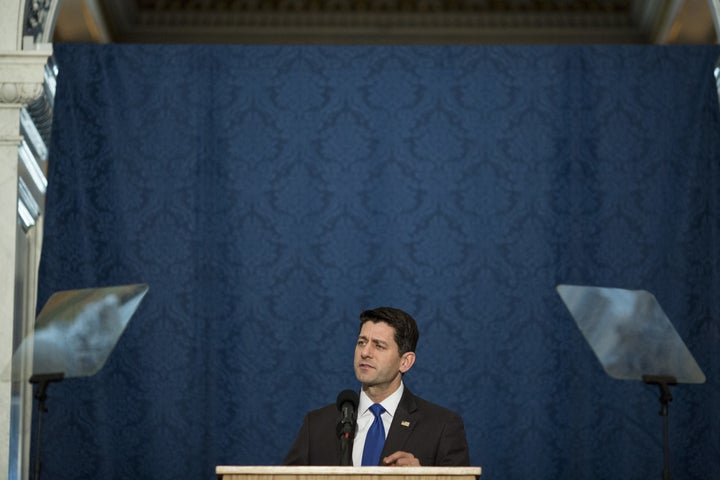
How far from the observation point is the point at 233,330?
6.47m

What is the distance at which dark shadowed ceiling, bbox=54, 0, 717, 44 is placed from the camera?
26.8ft

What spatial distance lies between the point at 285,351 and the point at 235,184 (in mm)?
976

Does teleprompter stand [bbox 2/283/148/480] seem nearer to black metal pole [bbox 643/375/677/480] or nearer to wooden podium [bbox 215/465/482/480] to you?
wooden podium [bbox 215/465/482/480]

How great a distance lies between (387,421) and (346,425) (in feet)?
1.80

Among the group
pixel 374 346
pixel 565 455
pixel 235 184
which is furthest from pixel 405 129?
pixel 374 346

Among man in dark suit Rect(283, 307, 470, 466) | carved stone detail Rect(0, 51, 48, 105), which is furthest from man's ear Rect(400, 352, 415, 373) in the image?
carved stone detail Rect(0, 51, 48, 105)

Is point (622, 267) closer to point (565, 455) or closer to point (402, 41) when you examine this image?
point (565, 455)

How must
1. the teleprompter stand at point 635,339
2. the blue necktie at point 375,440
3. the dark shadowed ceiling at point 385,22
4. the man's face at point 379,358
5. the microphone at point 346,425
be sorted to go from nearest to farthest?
the microphone at point 346,425 → the blue necktie at point 375,440 → the man's face at point 379,358 → the teleprompter stand at point 635,339 → the dark shadowed ceiling at point 385,22

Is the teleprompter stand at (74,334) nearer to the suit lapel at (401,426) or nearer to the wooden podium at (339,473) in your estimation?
the suit lapel at (401,426)

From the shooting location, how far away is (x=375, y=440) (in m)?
4.11

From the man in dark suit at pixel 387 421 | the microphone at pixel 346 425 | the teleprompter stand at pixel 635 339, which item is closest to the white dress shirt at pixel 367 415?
the man in dark suit at pixel 387 421

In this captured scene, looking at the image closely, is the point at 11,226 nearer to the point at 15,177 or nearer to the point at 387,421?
the point at 15,177

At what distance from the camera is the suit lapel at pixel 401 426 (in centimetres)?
408

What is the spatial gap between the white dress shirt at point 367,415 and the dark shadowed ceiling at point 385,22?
4379mm
